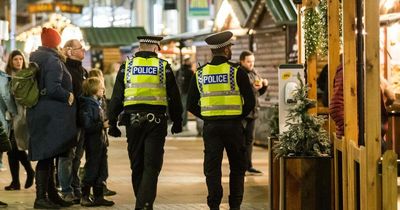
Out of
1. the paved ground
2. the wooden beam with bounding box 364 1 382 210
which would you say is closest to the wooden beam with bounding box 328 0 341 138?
the paved ground

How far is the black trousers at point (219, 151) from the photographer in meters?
10.2

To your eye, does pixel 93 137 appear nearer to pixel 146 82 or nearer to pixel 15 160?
pixel 146 82

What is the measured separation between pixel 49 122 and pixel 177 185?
3.16 metres

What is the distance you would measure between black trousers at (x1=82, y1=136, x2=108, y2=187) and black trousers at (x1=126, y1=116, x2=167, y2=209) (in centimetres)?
152

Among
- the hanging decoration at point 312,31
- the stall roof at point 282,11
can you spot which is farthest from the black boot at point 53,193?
the stall roof at point 282,11

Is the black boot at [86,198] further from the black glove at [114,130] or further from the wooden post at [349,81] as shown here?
the wooden post at [349,81]

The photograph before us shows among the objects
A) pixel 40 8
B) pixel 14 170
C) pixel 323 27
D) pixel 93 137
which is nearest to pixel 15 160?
pixel 14 170

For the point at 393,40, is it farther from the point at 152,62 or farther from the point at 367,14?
the point at 367,14

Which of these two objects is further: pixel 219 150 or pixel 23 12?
pixel 23 12

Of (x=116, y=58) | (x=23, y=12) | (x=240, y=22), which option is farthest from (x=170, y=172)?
(x=23, y=12)

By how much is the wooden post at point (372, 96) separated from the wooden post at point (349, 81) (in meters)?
0.82

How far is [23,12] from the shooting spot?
67125 millimetres

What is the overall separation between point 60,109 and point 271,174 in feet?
8.53

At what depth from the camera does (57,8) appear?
1811 inches
